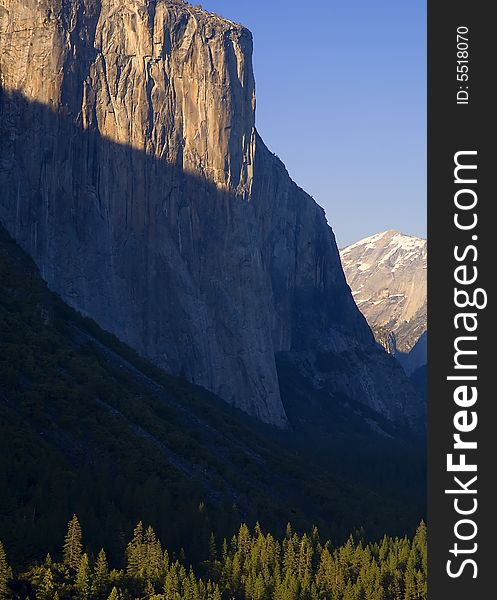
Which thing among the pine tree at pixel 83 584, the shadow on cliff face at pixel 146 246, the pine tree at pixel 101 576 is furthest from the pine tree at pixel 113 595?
the shadow on cliff face at pixel 146 246

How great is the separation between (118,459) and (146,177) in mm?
56524

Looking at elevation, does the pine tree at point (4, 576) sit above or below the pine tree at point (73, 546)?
below

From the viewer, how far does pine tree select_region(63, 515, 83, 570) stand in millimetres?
58438

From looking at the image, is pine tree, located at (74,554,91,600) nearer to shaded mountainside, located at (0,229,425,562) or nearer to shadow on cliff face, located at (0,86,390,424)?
shaded mountainside, located at (0,229,425,562)

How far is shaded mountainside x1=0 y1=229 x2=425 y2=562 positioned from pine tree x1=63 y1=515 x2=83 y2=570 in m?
1.30

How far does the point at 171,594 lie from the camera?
5697 cm

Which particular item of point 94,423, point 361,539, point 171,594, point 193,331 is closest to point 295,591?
point 171,594

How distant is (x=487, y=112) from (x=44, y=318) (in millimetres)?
67486

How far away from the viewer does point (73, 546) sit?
5903 cm

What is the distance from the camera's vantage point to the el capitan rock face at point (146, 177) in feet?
387

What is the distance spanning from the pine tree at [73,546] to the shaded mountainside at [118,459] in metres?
1.30

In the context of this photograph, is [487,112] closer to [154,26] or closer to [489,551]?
[489,551]

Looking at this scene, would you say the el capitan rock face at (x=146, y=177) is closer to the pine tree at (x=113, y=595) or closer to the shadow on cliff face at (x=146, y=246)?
the shadow on cliff face at (x=146, y=246)

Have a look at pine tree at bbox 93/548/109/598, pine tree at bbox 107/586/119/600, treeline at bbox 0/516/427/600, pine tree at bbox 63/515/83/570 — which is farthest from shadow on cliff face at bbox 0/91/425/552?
pine tree at bbox 107/586/119/600
